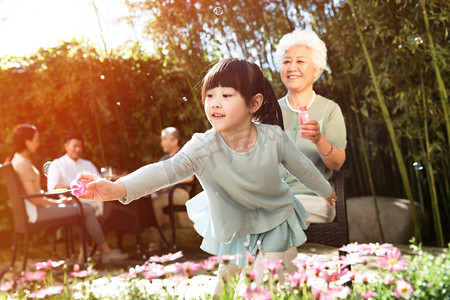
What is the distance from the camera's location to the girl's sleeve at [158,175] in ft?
4.91

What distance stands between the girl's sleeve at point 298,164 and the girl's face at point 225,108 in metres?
0.16

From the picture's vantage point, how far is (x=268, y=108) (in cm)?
182

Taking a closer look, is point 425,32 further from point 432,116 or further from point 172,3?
point 172,3

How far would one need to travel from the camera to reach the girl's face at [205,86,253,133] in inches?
63.9

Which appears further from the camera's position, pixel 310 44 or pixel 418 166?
pixel 418 166

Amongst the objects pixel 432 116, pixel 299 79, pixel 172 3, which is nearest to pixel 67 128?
pixel 172 3

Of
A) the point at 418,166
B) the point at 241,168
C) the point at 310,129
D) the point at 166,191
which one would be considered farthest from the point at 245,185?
the point at 166,191

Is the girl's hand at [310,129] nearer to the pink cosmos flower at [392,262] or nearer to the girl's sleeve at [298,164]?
the girl's sleeve at [298,164]

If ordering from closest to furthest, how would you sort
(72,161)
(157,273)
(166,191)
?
(157,273), (72,161), (166,191)

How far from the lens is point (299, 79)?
2438 millimetres

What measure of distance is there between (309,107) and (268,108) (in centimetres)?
73

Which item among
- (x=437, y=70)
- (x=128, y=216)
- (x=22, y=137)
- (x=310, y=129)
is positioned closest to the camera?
(x=310, y=129)

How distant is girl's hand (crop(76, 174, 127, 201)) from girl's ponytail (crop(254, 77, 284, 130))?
1.84 feet

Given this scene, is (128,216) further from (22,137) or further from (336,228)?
(336,228)
